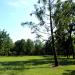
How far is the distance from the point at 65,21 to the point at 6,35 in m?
85.6

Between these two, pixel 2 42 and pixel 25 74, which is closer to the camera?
pixel 25 74

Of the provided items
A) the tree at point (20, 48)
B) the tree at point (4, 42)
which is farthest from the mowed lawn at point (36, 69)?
the tree at point (20, 48)

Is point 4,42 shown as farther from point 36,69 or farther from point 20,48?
point 36,69

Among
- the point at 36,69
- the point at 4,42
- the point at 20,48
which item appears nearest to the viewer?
the point at 36,69

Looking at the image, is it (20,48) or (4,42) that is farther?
(20,48)

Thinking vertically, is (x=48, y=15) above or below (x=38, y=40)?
above

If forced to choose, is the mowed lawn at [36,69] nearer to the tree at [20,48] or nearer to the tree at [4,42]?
the tree at [4,42]

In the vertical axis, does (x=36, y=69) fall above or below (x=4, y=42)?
below

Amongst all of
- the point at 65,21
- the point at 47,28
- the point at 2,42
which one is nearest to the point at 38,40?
the point at 47,28

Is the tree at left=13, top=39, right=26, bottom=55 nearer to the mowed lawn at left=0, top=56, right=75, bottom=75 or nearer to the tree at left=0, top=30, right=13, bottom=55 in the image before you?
the tree at left=0, top=30, right=13, bottom=55

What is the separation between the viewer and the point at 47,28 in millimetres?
41906

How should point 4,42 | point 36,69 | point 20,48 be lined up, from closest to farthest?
point 36,69, point 4,42, point 20,48

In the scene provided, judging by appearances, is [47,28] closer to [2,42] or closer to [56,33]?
[56,33]

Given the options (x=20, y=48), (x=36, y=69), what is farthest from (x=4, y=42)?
(x=36, y=69)
